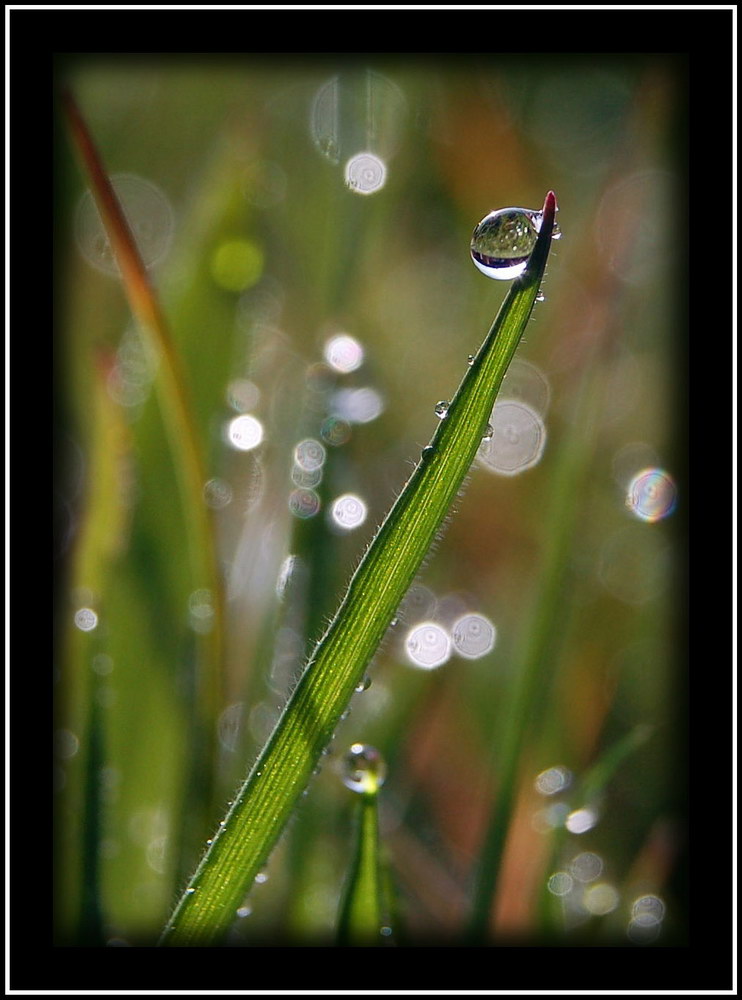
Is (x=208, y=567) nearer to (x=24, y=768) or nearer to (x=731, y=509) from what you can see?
(x=24, y=768)

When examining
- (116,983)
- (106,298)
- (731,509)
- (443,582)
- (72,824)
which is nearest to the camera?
(116,983)

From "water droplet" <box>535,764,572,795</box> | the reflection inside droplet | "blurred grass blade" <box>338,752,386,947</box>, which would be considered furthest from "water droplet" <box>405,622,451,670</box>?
the reflection inside droplet

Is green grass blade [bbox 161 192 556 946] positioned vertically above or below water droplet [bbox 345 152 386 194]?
below

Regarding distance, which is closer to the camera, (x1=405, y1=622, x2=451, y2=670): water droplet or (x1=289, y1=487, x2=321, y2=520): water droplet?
(x1=289, y1=487, x2=321, y2=520): water droplet

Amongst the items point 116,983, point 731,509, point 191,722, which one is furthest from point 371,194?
point 116,983

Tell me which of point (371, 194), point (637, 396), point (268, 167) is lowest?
point (637, 396)

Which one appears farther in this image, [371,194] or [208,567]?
[371,194]

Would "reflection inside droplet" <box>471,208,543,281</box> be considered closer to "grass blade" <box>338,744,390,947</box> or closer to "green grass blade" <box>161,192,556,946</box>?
"green grass blade" <box>161,192,556,946</box>
